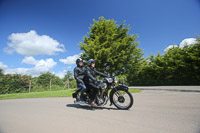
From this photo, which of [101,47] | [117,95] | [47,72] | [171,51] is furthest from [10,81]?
[171,51]

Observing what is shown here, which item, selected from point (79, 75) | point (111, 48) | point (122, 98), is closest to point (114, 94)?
point (122, 98)

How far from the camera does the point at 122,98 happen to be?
3.72m

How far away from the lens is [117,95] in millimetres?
3795

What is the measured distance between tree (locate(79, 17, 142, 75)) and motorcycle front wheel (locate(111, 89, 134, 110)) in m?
7.36

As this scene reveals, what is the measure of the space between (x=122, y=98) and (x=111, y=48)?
26.7 ft

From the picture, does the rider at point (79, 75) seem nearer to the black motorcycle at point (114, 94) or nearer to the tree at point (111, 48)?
the black motorcycle at point (114, 94)

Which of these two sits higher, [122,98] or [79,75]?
[79,75]

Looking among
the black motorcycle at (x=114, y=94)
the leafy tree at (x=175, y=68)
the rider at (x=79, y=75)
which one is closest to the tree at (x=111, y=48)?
the leafy tree at (x=175, y=68)

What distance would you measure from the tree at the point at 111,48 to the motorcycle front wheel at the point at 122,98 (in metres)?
7.36

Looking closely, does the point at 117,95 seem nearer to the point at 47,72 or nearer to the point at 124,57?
the point at 124,57

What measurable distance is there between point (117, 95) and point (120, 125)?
1565mm

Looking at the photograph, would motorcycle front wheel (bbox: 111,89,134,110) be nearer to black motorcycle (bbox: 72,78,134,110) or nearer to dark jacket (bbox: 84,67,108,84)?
black motorcycle (bbox: 72,78,134,110)

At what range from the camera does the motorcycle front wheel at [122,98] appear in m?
3.58

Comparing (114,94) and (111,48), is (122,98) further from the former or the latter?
(111,48)
